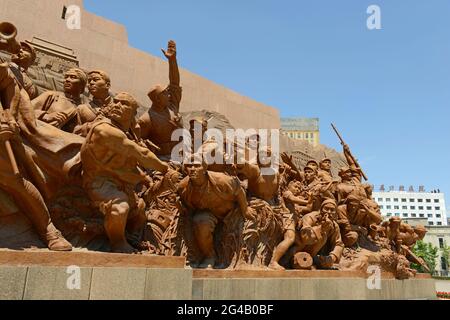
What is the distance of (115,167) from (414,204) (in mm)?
84249

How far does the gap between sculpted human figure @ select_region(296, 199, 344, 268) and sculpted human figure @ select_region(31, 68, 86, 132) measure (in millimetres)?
4469

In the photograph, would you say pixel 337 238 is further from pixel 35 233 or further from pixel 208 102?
pixel 208 102

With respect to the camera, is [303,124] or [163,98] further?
[303,124]

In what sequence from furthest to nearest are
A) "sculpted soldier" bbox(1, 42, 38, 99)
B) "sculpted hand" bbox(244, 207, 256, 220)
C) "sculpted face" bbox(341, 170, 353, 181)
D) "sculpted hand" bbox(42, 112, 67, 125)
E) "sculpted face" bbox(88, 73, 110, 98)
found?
1. "sculpted face" bbox(341, 170, 353, 181)
2. "sculpted hand" bbox(244, 207, 256, 220)
3. "sculpted face" bbox(88, 73, 110, 98)
4. "sculpted hand" bbox(42, 112, 67, 125)
5. "sculpted soldier" bbox(1, 42, 38, 99)

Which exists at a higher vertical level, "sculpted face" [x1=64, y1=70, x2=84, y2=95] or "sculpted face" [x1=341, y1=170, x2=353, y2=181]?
"sculpted face" [x1=64, y1=70, x2=84, y2=95]

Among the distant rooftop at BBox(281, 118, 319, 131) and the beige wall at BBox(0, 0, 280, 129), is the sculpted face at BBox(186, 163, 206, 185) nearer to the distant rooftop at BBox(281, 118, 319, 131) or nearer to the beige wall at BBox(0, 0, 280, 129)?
the beige wall at BBox(0, 0, 280, 129)

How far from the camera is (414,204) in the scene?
77625 mm

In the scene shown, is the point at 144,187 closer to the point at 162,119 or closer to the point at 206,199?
the point at 206,199

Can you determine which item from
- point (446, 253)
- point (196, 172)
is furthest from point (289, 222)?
point (446, 253)

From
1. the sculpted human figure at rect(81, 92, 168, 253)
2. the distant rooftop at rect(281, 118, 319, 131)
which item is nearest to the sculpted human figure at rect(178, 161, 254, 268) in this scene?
the sculpted human figure at rect(81, 92, 168, 253)

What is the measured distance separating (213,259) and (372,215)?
543 centimetres

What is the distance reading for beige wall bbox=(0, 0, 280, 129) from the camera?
30.8ft

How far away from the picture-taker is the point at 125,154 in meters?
4.46
